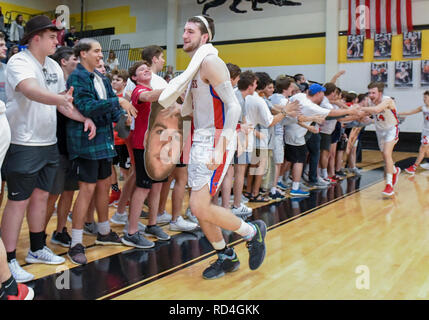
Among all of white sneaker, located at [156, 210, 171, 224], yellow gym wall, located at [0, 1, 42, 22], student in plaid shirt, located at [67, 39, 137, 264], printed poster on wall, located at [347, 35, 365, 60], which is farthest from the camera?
yellow gym wall, located at [0, 1, 42, 22]

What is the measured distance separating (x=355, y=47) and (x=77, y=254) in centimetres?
1337

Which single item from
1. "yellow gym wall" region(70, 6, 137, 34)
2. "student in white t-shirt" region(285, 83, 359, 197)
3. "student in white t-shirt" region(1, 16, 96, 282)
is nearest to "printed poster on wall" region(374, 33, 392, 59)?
"student in white t-shirt" region(285, 83, 359, 197)

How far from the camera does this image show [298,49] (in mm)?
15734

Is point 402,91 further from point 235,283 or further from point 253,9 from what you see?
point 235,283

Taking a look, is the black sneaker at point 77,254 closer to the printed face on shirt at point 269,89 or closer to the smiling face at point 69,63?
the smiling face at point 69,63

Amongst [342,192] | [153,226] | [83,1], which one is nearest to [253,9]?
[83,1]

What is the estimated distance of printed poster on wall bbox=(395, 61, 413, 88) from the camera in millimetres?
13922

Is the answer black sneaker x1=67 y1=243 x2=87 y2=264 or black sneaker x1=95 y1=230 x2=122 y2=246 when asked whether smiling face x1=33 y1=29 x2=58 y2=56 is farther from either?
black sneaker x1=95 y1=230 x2=122 y2=246

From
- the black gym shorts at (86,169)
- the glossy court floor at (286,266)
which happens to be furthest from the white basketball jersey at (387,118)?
the black gym shorts at (86,169)

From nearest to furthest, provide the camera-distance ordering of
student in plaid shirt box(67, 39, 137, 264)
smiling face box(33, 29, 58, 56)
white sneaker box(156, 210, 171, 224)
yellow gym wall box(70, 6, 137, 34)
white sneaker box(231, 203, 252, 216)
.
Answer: smiling face box(33, 29, 58, 56) < student in plaid shirt box(67, 39, 137, 264) < white sneaker box(156, 210, 171, 224) < white sneaker box(231, 203, 252, 216) < yellow gym wall box(70, 6, 137, 34)

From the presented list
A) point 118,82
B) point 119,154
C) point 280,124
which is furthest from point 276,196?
point 118,82

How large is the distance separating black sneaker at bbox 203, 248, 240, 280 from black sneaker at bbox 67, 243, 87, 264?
1007 mm

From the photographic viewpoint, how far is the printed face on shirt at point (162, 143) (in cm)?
403

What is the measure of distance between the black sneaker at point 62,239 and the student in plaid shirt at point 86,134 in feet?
1.53
